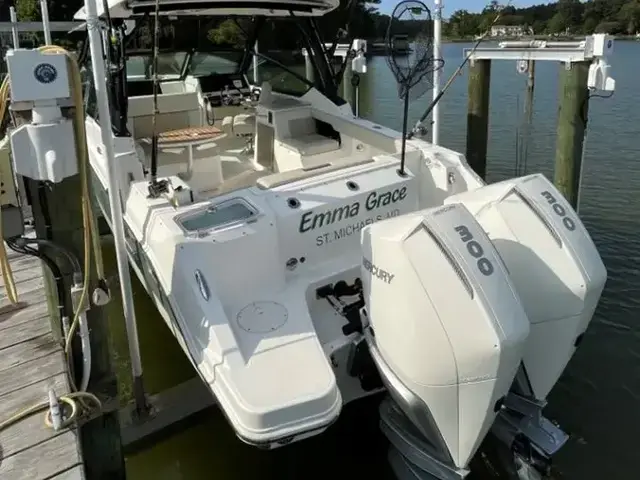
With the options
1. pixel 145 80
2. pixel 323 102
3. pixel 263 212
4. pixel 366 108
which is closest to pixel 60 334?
pixel 263 212

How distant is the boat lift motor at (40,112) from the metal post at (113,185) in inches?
20.5

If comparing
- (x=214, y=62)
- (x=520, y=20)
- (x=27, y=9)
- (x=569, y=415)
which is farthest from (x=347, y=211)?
(x=27, y=9)

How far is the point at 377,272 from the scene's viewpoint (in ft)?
9.32

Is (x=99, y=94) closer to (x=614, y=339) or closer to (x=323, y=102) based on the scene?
(x=323, y=102)

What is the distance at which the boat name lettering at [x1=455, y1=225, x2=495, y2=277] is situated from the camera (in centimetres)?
266

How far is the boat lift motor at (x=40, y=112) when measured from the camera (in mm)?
2363

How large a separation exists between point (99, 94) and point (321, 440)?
7.84 ft

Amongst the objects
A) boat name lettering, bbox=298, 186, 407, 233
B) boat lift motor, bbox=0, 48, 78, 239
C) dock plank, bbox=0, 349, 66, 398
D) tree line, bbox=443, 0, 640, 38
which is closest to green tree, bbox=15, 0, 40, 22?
tree line, bbox=443, 0, 640, 38

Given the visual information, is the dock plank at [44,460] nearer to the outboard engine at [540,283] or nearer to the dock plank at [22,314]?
the dock plank at [22,314]

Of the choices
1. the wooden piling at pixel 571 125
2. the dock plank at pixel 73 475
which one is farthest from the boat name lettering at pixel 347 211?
the wooden piling at pixel 571 125

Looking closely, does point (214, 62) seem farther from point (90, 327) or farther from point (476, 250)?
point (476, 250)

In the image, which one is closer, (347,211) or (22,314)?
(22,314)

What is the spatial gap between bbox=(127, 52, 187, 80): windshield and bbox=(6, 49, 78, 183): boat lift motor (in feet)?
12.2

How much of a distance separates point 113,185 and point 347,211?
4.22ft
